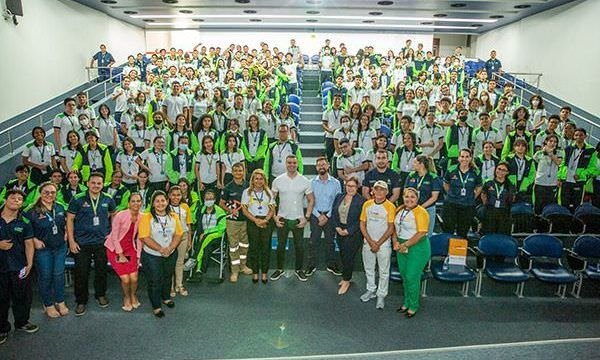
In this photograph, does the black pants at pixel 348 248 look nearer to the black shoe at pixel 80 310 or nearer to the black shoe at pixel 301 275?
the black shoe at pixel 301 275

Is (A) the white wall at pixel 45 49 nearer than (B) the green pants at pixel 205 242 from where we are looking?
No

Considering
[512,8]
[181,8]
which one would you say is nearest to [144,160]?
[181,8]

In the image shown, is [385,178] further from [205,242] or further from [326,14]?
[326,14]

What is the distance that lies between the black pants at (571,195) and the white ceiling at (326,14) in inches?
267

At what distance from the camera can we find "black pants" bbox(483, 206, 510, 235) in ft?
21.5

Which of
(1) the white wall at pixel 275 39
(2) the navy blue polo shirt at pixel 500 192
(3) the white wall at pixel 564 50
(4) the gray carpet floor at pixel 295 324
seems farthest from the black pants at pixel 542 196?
(1) the white wall at pixel 275 39

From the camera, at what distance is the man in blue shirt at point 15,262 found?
4883 mm

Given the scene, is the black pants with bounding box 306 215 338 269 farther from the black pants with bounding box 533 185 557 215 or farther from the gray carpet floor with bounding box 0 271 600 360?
the black pants with bounding box 533 185 557 215

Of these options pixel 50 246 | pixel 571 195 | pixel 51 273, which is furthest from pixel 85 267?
pixel 571 195

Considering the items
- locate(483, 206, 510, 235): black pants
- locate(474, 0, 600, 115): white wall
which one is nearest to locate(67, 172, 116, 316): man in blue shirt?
locate(483, 206, 510, 235): black pants

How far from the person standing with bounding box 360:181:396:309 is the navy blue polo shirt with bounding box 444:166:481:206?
4.34ft

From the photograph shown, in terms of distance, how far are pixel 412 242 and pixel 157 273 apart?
3.01 meters

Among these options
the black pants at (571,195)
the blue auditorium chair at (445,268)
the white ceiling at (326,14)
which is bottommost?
the blue auditorium chair at (445,268)

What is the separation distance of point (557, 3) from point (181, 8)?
10.9 m
